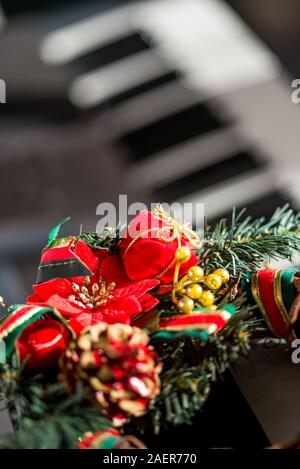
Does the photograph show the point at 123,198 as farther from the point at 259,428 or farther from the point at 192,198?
the point at 259,428

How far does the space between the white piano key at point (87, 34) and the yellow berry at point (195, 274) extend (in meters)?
1.51

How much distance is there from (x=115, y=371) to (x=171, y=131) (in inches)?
57.4

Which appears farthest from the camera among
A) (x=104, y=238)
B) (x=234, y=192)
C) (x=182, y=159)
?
(x=182, y=159)

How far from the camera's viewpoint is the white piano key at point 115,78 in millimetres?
1895

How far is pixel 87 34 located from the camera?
1932 mm

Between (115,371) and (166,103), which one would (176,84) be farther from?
(115,371)

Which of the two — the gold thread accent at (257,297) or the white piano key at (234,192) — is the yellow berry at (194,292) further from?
the white piano key at (234,192)

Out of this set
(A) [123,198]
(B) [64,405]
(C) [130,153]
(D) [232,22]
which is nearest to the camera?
(B) [64,405]

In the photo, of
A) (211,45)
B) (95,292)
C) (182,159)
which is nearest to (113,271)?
(95,292)

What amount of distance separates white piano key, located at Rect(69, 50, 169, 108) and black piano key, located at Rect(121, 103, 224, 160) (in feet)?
0.57

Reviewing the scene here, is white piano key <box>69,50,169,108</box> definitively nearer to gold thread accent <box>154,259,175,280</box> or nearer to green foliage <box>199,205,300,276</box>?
green foliage <box>199,205,300,276</box>
